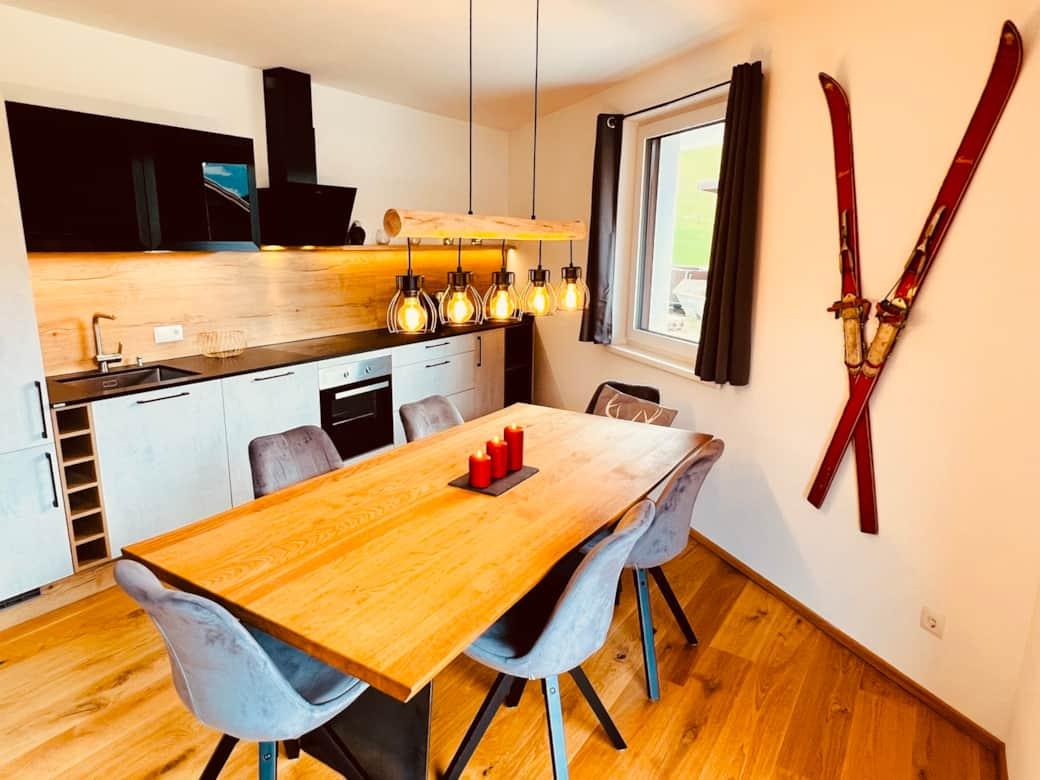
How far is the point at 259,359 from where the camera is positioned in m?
3.54

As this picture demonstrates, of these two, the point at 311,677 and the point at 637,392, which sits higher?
the point at 637,392

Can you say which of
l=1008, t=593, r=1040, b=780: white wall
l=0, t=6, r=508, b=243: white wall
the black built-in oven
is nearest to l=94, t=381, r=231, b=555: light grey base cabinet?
the black built-in oven

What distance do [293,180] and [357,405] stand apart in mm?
1444

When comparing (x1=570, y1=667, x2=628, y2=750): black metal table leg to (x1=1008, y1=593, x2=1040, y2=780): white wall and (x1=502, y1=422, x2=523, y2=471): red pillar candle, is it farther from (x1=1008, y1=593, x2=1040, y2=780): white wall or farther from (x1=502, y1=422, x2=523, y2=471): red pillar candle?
(x1=1008, y1=593, x2=1040, y2=780): white wall

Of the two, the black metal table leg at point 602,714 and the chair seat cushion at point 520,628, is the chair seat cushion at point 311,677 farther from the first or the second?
the black metal table leg at point 602,714

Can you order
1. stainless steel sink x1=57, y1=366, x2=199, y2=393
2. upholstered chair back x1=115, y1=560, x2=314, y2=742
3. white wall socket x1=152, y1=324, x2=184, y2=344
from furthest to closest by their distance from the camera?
white wall socket x1=152, y1=324, x2=184, y2=344
stainless steel sink x1=57, y1=366, x2=199, y2=393
upholstered chair back x1=115, y1=560, x2=314, y2=742

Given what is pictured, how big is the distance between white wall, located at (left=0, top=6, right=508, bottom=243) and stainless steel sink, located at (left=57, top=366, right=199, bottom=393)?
129cm

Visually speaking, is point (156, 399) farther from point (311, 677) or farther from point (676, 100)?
point (676, 100)

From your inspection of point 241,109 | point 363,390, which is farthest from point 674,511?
point 241,109

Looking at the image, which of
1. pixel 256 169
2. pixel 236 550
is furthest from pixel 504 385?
pixel 236 550

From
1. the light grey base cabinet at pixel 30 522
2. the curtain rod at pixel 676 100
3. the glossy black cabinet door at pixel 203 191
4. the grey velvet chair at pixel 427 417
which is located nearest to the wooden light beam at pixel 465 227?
the grey velvet chair at pixel 427 417

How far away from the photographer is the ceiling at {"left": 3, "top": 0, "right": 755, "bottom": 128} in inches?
105

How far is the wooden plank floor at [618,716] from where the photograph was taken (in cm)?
195

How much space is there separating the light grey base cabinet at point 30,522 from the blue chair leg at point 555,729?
2304 millimetres
